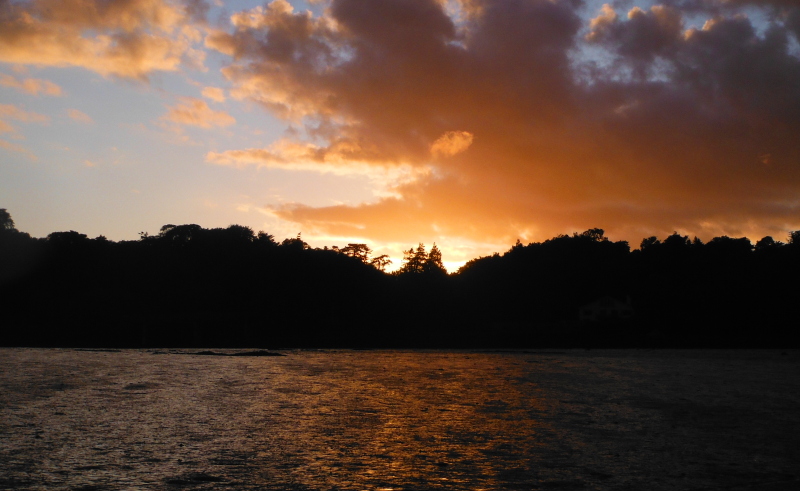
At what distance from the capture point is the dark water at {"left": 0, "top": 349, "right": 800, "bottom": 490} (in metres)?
9.25

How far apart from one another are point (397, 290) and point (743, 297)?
2146 inches

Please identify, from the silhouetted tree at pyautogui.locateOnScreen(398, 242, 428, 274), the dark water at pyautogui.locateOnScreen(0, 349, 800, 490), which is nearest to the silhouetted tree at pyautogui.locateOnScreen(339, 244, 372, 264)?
the silhouetted tree at pyautogui.locateOnScreen(398, 242, 428, 274)

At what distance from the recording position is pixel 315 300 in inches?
4193

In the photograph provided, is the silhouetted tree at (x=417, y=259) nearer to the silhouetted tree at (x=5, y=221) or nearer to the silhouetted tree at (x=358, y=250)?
the silhouetted tree at (x=358, y=250)

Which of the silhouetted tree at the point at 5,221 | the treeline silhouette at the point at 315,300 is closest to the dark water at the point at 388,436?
the treeline silhouette at the point at 315,300

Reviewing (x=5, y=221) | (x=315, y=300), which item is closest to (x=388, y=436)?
(x=315, y=300)

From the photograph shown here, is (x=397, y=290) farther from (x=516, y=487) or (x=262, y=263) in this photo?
(x=516, y=487)

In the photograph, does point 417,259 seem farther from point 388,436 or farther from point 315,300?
point 388,436

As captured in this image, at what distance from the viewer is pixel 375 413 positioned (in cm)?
1647

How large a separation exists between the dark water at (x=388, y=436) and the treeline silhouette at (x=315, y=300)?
195 ft

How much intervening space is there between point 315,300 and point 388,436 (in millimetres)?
94614

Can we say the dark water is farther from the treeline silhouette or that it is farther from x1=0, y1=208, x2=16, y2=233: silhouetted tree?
x1=0, y1=208, x2=16, y2=233: silhouetted tree

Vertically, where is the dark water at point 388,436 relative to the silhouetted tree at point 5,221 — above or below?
below

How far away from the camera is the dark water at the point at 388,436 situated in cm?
925
